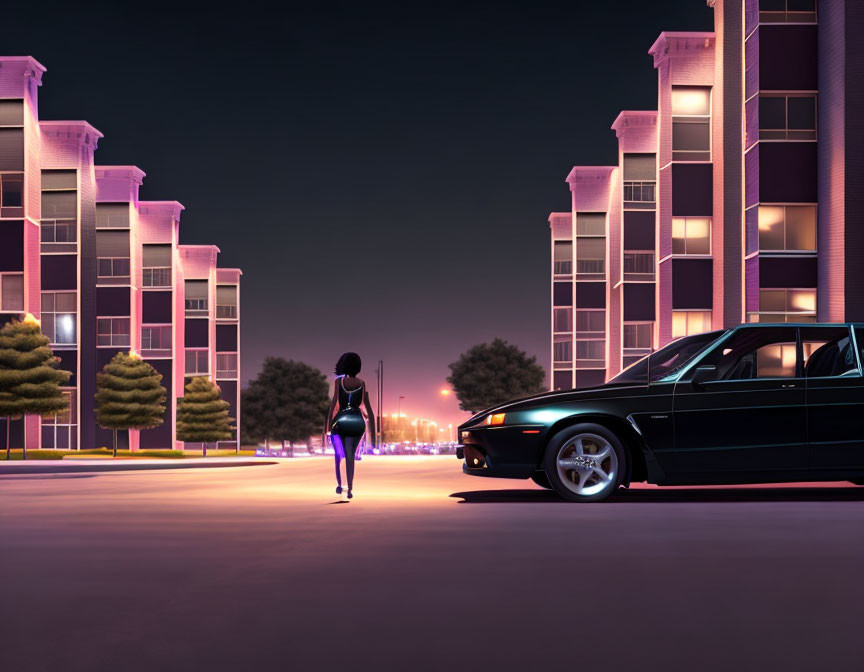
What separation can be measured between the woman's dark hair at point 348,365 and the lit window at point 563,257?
218ft

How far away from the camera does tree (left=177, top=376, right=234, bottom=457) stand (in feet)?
235

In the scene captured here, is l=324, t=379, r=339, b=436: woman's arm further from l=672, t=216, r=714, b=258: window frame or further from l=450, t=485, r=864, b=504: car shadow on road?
l=672, t=216, r=714, b=258: window frame

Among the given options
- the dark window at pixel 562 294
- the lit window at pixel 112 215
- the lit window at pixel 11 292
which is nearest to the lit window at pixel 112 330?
the lit window at pixel 112 215

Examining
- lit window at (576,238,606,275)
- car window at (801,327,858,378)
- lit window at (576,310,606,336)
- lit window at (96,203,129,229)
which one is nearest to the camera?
car window at (801,327,858,378)

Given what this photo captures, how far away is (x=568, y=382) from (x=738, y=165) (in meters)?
34.8

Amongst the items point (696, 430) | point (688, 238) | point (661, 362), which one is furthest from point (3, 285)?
point (696, 430)

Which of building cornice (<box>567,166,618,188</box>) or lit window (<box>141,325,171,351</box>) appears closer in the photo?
building cornice (<box>567,166,618,188</box>)

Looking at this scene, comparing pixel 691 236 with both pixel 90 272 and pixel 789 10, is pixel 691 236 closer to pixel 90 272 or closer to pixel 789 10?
pixel 789 10

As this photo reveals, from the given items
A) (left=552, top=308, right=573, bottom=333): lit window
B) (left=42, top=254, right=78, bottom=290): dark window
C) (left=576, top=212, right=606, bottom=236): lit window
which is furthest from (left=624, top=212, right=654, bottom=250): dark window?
(left=42, top=254, right=78, bottom=290): dark window

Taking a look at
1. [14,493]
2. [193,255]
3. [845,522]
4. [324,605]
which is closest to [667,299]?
[14,493]

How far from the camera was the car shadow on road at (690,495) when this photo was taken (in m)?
14.6

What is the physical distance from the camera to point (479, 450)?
1391 cm

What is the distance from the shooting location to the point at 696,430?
13.3 metres

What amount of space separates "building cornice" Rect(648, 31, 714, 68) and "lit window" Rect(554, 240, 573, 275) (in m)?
35.4
